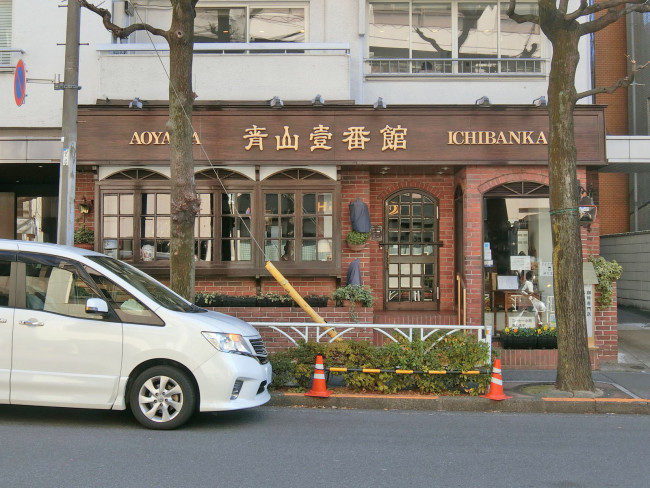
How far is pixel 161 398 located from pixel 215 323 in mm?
910

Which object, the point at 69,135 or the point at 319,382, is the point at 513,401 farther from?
the point at 69,135

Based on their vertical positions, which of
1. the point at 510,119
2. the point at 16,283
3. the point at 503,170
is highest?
the point at 510,119

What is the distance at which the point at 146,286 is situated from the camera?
758 centimetres

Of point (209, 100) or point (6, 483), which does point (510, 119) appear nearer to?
point (209, 100)

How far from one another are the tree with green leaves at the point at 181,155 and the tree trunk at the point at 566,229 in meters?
4.73

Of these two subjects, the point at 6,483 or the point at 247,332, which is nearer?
the point at 6,483

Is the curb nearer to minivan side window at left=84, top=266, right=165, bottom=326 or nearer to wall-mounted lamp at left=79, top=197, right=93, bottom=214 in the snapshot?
minivan side window at left=84, top=266, right=165, bottom=326

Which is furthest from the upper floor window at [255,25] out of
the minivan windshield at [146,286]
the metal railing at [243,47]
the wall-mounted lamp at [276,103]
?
the minivan windshield at [146,286]

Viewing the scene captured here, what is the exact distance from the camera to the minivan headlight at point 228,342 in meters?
Answer: 6.84

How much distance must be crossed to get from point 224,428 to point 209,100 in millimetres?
6654

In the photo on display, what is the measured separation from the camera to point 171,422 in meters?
6.75

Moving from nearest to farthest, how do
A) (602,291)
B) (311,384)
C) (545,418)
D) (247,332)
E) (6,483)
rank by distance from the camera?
(6,483)
(247,332)
(545,418)
(311,384)
(602,291)

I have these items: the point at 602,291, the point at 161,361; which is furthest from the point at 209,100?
the point at 602,291

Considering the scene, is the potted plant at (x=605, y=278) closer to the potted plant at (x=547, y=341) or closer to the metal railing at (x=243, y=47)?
the potted plant at (x=547, y=341)
